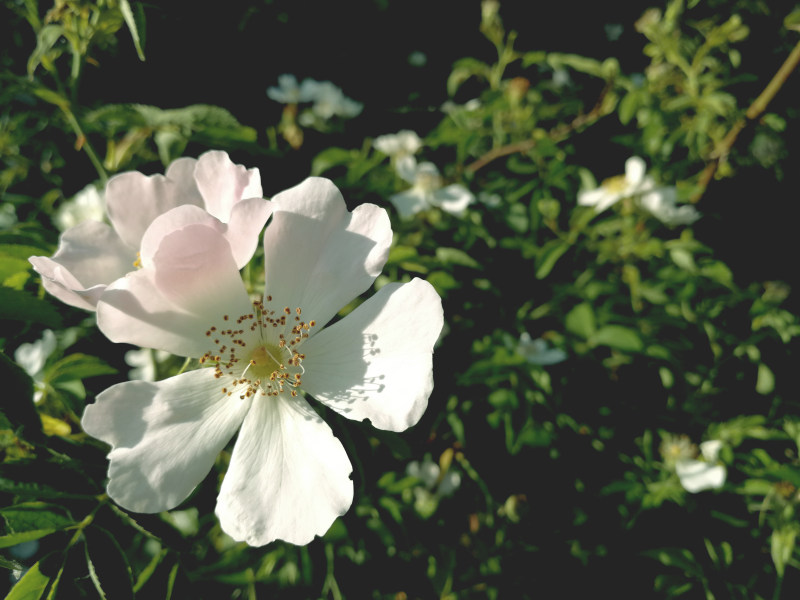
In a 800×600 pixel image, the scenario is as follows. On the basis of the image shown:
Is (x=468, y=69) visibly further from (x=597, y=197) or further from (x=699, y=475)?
(x=699, y=475)

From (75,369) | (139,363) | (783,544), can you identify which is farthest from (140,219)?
(783,544)

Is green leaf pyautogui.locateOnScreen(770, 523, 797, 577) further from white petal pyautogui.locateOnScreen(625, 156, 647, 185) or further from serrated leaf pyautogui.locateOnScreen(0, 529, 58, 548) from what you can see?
serrated leaf pyautogui.locateOnScreen(0, 529, 58, 548)

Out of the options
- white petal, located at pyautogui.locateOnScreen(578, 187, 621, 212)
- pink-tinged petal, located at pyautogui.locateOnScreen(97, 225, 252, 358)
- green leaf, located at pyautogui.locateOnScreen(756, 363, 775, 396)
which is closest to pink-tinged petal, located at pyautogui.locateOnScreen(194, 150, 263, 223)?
pink-tinged petal, located at pyautogui.locateOnScreen(97, 225, 252, 358)

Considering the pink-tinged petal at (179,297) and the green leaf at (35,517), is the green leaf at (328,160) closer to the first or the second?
the pink-tinged petal at (179,297)

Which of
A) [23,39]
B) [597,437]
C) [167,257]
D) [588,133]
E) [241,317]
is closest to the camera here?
[167,257]

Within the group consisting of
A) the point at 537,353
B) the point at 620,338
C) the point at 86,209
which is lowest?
the point at 537,353

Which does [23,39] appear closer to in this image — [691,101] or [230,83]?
[230,83]

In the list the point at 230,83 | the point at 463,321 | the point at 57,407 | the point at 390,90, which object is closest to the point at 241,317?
the point at 57,407

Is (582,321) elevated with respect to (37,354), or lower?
lower
